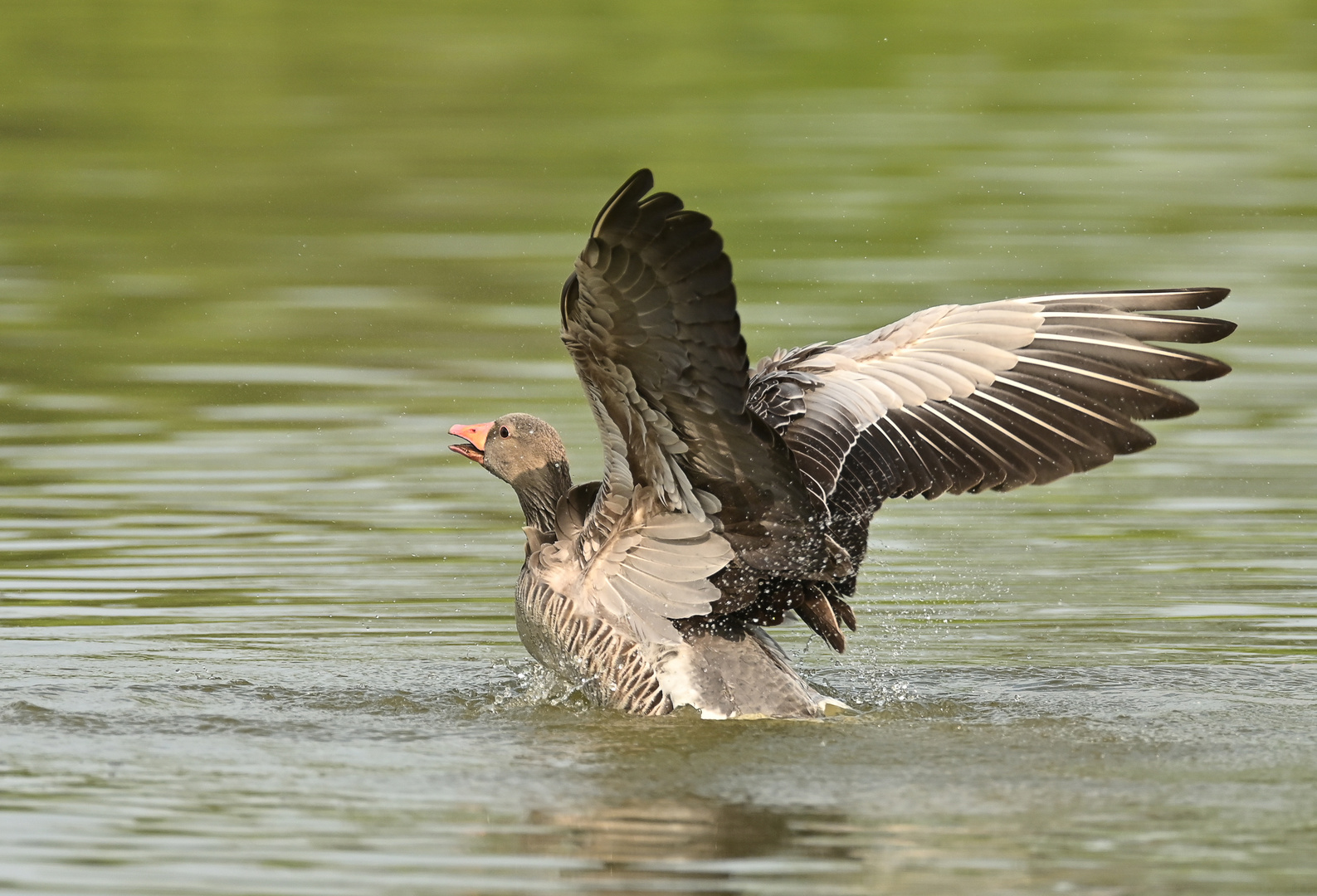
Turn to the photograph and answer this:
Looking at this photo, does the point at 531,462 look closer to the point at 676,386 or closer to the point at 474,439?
the point at 474,439

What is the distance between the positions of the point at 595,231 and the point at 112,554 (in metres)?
5.48

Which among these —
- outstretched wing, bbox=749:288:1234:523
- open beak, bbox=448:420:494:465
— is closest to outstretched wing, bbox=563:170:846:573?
outstretched wing, bbox=749:288:1234:523

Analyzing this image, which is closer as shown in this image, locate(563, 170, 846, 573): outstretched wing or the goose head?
locate(563, 170, 846, 573): outstretched wing

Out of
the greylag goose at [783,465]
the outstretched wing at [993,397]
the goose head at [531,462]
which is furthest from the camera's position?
the goose head at [531,462]

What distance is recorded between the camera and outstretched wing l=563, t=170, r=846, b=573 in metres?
7.38

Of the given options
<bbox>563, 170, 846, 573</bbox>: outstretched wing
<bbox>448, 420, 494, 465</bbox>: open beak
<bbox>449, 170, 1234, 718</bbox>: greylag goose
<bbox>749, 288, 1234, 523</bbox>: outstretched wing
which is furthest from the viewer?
<bbox>448, 420, 494, 465</bbox>: open beak

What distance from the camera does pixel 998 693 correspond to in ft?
31.1

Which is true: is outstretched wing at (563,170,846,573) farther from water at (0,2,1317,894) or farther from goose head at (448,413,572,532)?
water at (0,2,1317,894)

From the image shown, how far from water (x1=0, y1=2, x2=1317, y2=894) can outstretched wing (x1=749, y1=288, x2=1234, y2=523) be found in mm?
1019

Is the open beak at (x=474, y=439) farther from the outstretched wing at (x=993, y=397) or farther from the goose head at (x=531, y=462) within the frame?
the outstretched wing at (x=993, y=397)

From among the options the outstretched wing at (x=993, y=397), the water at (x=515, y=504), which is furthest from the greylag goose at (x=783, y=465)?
the water at (x=515, y=504)

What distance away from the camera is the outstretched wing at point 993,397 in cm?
942

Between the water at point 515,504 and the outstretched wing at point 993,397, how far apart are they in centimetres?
102

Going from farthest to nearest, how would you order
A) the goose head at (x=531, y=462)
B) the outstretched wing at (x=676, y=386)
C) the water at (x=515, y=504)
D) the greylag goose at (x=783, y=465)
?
the goose head at (x=531, y=462)
the greylag goose at (x=783, y=465)
the outstretched wing at (x=676, y=386)
the water at (x=515, y=504)
